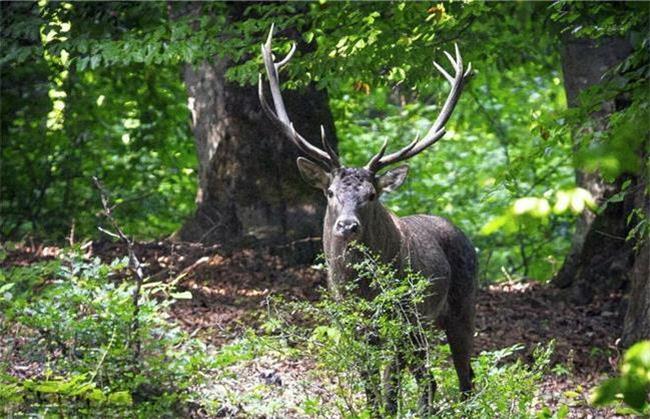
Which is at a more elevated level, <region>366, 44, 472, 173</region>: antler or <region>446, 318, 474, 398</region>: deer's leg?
<region>366, 44, 472, 173</region>: antler

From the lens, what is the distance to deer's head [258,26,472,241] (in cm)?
671

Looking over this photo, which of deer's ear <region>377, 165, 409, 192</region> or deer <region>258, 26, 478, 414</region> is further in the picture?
deer's ear <region>377, 165, 409, 192</region>

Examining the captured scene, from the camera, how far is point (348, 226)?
6551mm

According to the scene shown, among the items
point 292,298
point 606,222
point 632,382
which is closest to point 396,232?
point 292,298

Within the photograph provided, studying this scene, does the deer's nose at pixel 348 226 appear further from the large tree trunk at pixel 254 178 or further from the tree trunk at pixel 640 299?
the large tree trunk at pixel 254 178

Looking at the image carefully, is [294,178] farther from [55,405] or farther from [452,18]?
[55,405]

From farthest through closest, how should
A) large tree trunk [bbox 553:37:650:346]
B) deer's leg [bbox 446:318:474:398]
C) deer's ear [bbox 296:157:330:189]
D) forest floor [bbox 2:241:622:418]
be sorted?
large tree trunk [bbox 553:37:650:346]
forest floor [bbox 2:241:622:418]
deer's leg [bbox 446:318:474:398]
deer's ear [bbox 296:157:330:189]

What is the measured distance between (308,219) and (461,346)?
125 inches

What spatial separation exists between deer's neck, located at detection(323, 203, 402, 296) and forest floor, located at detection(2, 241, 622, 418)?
130 cm

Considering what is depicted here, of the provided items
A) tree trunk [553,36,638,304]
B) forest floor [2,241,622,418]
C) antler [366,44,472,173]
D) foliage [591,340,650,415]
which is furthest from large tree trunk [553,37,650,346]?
foliage [591,340,650,415]

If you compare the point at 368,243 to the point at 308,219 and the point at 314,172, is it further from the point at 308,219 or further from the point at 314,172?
the point at 308,219

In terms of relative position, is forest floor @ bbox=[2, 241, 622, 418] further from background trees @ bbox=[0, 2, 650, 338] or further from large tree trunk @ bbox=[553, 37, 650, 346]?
background trees @ bbox=[0, 2, 650, 338]

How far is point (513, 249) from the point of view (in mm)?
15453

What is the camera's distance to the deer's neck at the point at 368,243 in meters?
6.72
